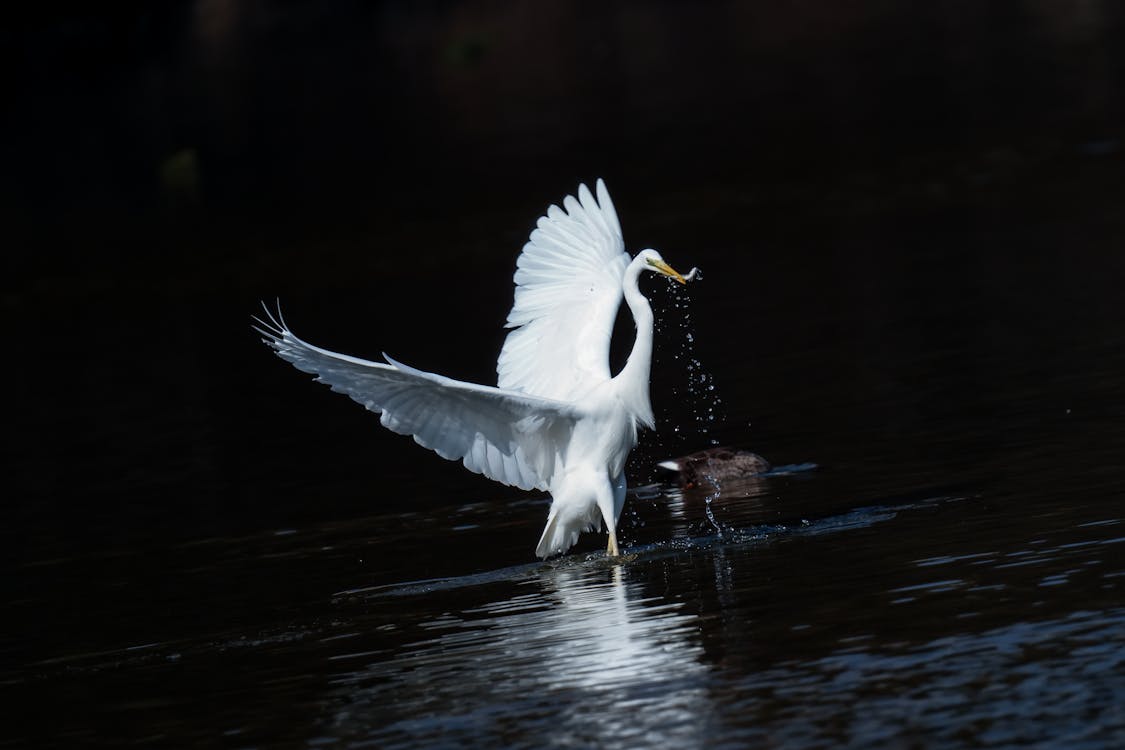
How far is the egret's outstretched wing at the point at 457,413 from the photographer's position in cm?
1180

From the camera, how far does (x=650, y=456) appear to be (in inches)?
698

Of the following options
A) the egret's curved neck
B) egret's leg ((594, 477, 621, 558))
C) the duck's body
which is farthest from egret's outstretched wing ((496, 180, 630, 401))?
the duck's body

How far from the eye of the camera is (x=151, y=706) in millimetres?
10547

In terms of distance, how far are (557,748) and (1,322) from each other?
25.2 m

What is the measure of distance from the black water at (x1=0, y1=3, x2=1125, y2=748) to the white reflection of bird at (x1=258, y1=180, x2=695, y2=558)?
0.54 metres

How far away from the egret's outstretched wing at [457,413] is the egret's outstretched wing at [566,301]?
0.65 meters

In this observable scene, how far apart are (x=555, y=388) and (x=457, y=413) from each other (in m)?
1.48

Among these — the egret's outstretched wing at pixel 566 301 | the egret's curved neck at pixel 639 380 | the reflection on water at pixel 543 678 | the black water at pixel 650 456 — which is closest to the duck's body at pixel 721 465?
the black water at pixel 650 456

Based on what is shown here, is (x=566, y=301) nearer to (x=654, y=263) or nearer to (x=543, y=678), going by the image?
(x=654, y=263)

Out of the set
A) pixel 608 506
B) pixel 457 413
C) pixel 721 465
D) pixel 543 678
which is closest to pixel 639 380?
pixel 608 506

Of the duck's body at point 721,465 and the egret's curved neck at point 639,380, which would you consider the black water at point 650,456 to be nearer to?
the duck's body at point 721,465

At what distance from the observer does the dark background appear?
59.3 feet

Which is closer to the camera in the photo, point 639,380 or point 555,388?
point 639,380

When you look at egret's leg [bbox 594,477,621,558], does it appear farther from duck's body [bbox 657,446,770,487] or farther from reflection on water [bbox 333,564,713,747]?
duck's body [bbox 657,446,770,487]
